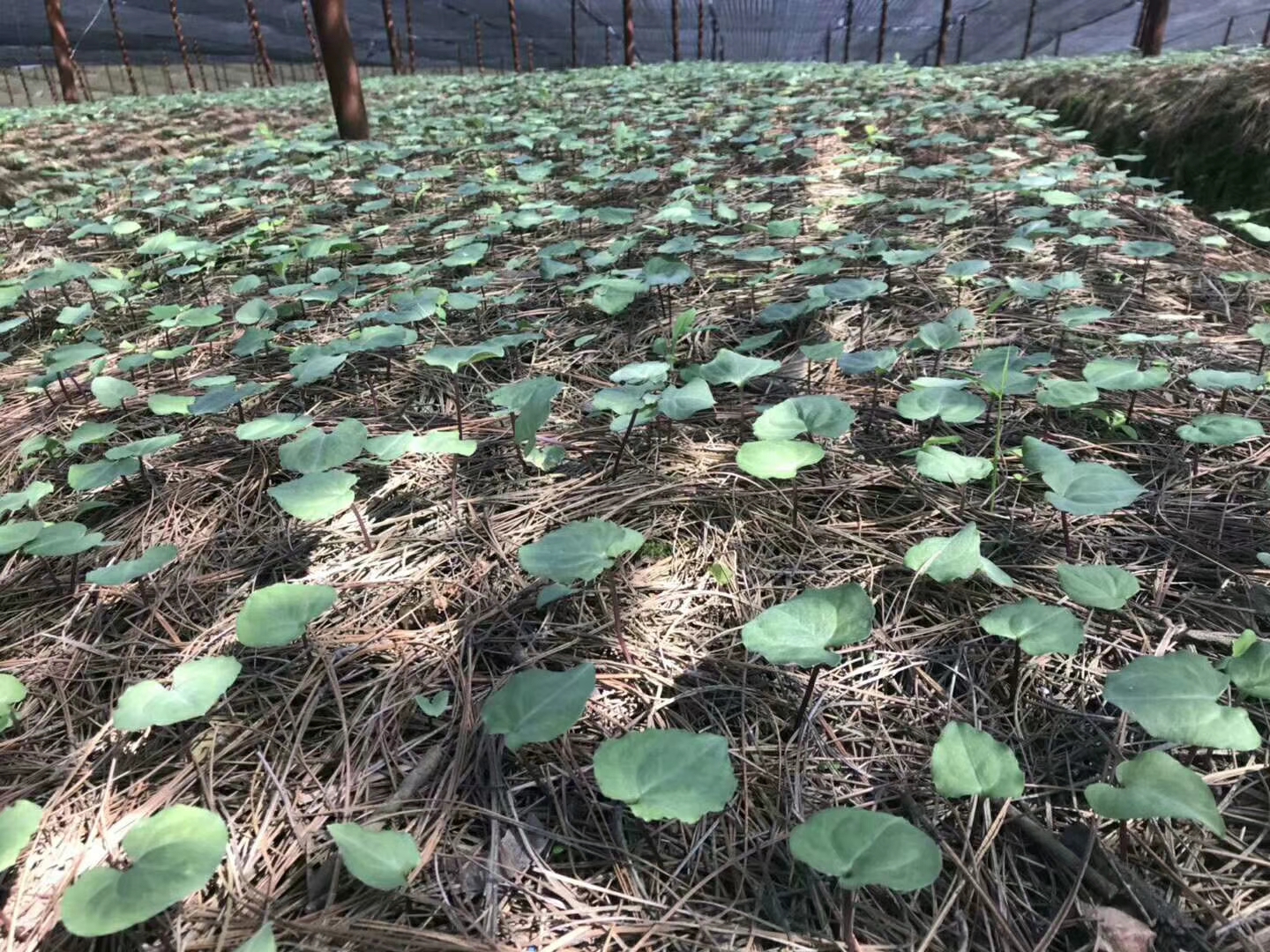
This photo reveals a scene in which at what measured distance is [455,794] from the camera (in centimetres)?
85

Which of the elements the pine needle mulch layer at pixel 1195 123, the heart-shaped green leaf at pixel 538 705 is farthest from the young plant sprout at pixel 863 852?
the pine needle mulch layer at pixel 1195 123

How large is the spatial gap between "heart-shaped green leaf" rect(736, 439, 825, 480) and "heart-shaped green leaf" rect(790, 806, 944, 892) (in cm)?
52

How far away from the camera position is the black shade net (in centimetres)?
1399

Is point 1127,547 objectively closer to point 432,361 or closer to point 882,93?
point 432,361

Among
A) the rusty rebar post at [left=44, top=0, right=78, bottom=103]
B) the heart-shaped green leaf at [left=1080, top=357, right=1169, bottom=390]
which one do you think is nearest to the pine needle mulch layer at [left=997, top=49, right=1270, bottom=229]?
the heart-shaped green leaf at [left=1080, top=357, right=1169, bottom=390]

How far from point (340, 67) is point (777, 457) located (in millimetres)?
A: 4131

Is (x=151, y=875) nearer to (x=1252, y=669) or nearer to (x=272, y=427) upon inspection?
(x=272, y=427)

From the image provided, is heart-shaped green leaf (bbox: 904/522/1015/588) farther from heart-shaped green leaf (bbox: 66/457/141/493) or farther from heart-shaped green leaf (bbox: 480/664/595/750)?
heart-shaped green leaf (bbox: 66/457/141/493)

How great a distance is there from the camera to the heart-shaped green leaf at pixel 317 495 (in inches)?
44.8

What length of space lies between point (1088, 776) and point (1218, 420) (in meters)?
0.77

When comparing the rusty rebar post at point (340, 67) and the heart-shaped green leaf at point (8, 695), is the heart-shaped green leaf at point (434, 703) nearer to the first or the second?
the heart-shaped green leaf at point (8, 695)

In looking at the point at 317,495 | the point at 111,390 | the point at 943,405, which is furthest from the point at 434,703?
the point at 111,390

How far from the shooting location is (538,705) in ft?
2.75

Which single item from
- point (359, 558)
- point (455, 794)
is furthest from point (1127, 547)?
point (359, 558)
